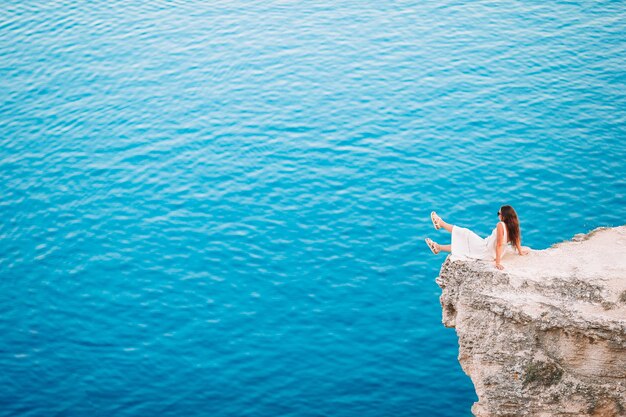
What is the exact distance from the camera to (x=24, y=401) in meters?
18.5

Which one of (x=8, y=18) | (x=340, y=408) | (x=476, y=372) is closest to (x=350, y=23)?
(x=8, y=18)

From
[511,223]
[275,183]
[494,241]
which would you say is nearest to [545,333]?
[494,241]

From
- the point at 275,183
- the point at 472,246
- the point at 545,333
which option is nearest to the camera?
the point at 545,333

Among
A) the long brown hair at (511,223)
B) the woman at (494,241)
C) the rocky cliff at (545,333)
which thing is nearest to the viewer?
the rocky cliff at (545,333)

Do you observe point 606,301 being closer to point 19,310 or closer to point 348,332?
point 348,332

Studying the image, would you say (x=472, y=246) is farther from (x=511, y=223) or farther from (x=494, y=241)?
(x=511, y=223)

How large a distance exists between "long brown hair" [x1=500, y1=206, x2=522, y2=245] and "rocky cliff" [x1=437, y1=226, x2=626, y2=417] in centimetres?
57

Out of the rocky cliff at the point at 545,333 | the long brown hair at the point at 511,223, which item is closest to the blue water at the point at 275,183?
the rocky cliff at the point at 545,333

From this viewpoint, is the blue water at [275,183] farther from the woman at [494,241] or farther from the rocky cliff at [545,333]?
the woman at [494,241]

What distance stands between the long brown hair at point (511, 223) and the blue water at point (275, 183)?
6.23m

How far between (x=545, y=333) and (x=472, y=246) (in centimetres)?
234

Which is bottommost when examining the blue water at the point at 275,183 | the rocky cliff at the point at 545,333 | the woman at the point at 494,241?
the rocky cliff at the point at 545,333

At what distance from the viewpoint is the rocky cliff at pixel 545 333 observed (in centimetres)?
1201

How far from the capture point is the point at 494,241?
44.3ft
